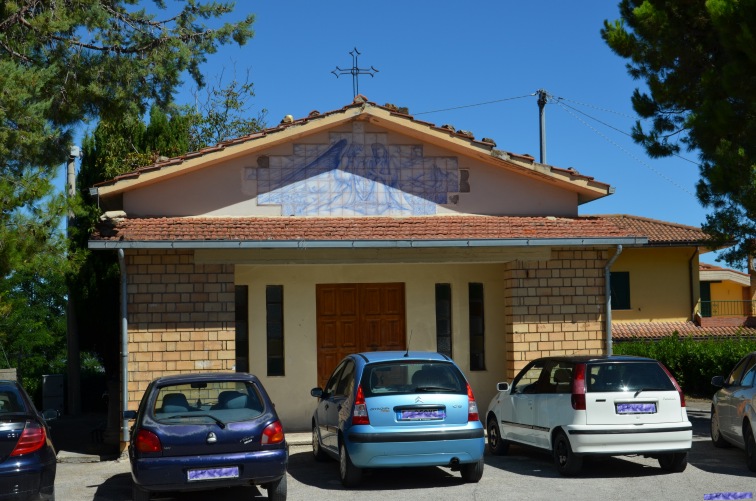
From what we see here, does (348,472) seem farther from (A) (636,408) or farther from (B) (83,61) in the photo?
(B) (83,61)

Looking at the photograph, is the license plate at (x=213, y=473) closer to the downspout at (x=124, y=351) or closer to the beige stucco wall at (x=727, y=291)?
the downspout at (x=124, y=351)

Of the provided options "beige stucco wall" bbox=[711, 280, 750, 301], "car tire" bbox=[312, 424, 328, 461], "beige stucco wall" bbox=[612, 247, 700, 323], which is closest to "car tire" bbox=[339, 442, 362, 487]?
"car tire" bbox=[312, 424, 328, 461]

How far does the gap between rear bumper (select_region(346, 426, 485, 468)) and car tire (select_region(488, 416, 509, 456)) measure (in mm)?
2774

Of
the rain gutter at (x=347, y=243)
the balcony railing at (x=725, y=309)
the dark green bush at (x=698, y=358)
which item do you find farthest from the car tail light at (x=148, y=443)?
the balcony railing at (x=725, y=309)

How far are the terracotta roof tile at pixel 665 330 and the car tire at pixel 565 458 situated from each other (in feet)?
65.8

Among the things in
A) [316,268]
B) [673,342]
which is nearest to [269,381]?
[316,268]

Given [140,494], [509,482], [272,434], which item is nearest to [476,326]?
[509,482]

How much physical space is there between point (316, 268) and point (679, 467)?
7.19 m

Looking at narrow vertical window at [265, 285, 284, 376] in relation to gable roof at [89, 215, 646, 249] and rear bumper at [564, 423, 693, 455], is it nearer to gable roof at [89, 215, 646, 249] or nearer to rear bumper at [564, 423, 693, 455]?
gable roof at [89, 215, 646, 249]

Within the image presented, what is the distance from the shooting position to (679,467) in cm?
1130

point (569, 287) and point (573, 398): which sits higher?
point (569, 287)

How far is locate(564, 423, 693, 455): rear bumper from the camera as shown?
10.7 meters

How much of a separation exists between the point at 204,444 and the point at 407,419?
235 cm

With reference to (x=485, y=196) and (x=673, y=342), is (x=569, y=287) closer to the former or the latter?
(x=485, y=196)
